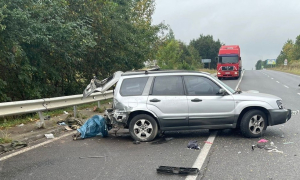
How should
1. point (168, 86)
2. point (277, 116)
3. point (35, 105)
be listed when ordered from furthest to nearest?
1. point (35, 105)
2. point (168, 86)
3. point (277, 116)

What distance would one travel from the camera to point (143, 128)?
7.23 m

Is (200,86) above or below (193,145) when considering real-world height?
above

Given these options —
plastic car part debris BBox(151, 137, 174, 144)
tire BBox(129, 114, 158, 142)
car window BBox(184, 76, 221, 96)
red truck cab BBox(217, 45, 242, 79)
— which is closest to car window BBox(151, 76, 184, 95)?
car window BBox(184, 76, 221, 96)

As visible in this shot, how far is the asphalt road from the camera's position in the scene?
195 inches

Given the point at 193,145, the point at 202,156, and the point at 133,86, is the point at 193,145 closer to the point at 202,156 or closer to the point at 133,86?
the point at 202,156

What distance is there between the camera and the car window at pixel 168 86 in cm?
730

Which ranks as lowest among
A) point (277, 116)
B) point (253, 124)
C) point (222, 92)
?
point (253, 124)

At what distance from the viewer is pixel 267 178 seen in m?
4.57

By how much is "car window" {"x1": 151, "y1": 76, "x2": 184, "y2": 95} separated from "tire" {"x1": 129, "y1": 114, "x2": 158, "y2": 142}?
2.17 ft

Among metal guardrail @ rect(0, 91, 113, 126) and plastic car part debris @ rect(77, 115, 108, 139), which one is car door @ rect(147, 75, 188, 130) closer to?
plastic car part debris @ rect(77, 115, 108, 139)

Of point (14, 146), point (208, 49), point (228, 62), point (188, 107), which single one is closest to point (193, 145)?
point (188, 107)

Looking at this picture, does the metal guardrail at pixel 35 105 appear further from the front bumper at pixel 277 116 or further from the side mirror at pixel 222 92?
the front bumper at pixel 277 116

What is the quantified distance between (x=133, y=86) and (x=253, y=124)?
3.00 m

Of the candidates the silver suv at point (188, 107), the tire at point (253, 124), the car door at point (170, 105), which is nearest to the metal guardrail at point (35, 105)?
the silver suv at point (188, 107)
